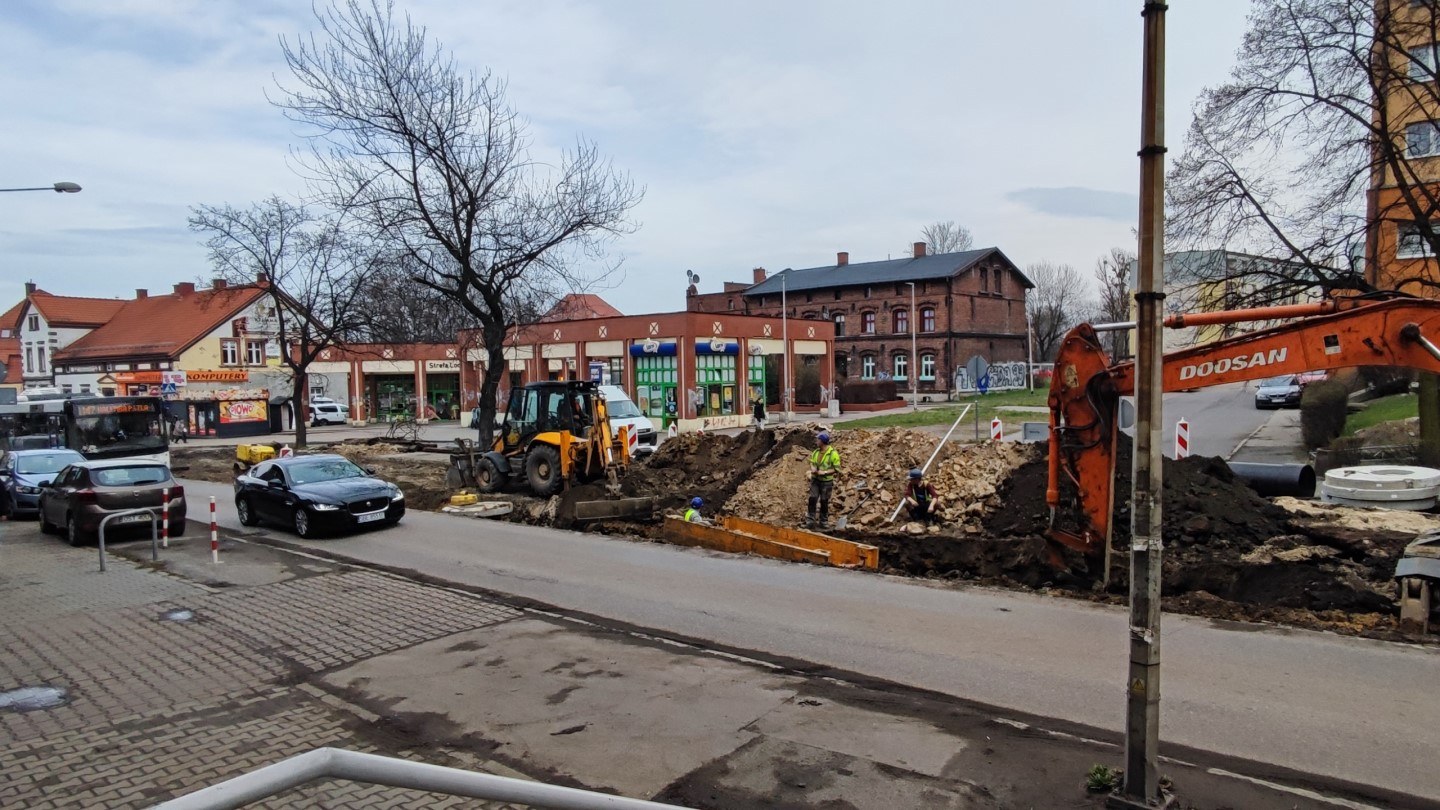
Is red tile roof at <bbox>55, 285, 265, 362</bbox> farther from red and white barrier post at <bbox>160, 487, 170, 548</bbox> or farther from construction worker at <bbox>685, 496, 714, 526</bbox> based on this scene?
construction worker at <bbox>685, 496, 714, 526</bbox>

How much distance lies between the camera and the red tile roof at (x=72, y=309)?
66938 millimetres

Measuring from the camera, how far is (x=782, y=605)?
32.7ft

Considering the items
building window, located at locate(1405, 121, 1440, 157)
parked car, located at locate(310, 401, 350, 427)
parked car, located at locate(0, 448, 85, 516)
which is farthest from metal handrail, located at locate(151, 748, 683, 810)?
parked car, located at locate(310, 401, 350, 427)

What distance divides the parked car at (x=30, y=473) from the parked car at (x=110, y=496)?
389cm

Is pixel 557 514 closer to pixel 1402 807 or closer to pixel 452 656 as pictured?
pixel 452 656

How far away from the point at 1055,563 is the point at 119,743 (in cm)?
966

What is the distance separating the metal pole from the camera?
443 cm

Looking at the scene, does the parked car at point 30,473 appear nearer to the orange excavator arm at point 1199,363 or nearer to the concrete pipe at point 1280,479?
the orange excavator arm at point 1199,363

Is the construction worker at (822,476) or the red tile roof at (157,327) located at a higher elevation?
the red tile roof at (157,327)

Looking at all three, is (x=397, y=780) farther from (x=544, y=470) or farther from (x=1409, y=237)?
(x=1409, y=237)

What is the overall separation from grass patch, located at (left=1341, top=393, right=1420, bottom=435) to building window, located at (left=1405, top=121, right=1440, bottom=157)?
27.3 ft

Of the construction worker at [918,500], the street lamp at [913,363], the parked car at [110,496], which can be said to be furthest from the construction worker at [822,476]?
→ the street lamp at [913,363]

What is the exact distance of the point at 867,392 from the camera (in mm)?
53094

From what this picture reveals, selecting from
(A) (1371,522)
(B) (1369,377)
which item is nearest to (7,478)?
(A) (1371,522)
